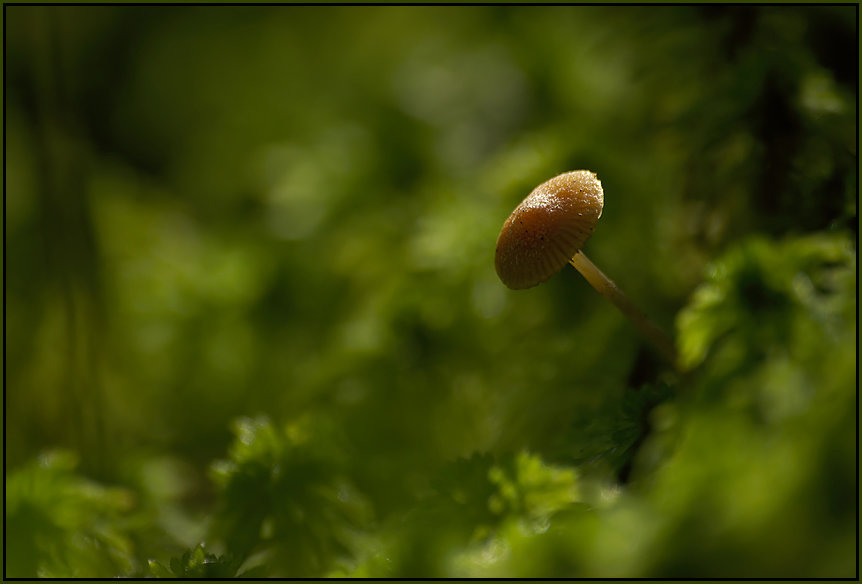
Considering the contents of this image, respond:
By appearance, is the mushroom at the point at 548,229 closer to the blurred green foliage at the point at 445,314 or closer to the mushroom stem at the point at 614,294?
the mushroom stem at the point at 614,294

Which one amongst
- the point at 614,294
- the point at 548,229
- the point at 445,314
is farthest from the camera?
the point at 445,314

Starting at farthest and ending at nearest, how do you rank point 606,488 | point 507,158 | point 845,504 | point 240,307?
point 240,307, point 507,158, point 606,488, point 845,504

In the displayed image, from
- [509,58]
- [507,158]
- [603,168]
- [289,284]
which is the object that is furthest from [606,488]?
[509,58]

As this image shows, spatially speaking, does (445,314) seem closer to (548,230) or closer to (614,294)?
(614,294)

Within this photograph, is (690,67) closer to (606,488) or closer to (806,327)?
(806,327)

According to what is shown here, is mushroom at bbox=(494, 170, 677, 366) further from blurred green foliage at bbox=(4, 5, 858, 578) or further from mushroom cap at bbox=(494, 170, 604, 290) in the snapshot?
blurred green foliage at bbox=(4, 5, 858, 578)

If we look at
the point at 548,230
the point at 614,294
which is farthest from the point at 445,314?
the point at 548,230
